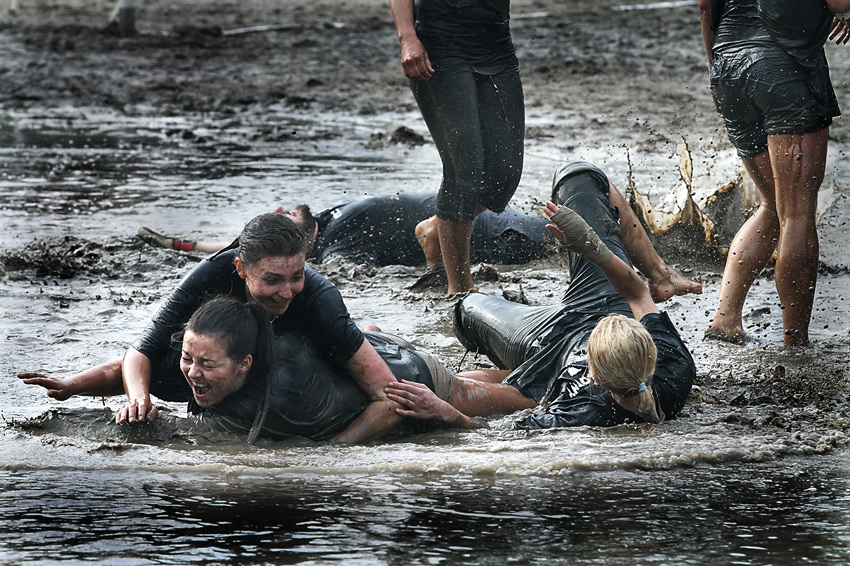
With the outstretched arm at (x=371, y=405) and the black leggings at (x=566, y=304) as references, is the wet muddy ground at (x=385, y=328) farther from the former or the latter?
the black leggings at (x=566, y=304)

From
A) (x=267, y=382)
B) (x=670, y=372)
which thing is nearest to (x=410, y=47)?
(x=267, y=382)

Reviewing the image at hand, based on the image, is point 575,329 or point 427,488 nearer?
point 427,488

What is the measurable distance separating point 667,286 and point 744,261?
0.72 metres

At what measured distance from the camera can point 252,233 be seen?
15.6ft

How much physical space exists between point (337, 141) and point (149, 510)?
8.20 m

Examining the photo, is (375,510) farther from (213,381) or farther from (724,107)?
(724,107)

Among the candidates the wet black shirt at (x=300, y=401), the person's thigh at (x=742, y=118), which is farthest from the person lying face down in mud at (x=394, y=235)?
the wet black shirt at (x=300, y=401)

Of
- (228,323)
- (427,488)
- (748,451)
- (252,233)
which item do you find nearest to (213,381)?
(228,323)

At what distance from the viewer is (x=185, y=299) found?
4832 millimetres

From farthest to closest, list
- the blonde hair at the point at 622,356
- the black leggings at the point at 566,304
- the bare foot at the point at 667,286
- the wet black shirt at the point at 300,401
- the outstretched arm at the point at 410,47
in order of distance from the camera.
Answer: the outstretched arm at the point at 410,47 < the bare foot at the point at 667,286 < the black leggings at the point at 566,304 < the wet black shirt at the point at 300,401 < the blonde hair at the point at 622,356

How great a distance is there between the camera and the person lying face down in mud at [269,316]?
471cm

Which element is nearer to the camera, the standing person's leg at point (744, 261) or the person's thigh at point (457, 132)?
the standing person's leg at point (744, 261)

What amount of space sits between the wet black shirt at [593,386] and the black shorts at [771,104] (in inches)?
46.7

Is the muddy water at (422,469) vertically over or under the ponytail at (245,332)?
under
